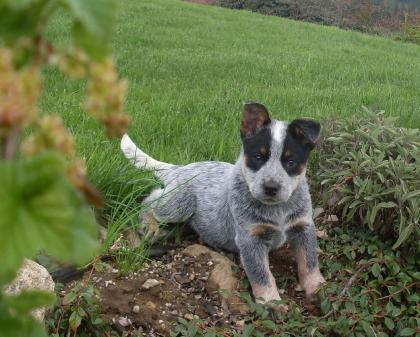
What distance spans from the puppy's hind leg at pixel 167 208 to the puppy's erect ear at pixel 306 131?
32.1 inches

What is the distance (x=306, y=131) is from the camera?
3342 millimetres

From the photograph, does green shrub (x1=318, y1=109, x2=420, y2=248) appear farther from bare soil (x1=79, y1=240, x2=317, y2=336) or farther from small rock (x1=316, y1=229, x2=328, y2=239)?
bare soil (x1=79, y1=240, x2=317, y2=336)

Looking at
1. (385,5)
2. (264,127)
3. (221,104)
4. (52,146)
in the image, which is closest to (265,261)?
(264,127)

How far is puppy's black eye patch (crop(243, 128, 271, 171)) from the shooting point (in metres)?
3.29

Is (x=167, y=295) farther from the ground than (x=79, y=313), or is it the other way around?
(x=79, y=313)

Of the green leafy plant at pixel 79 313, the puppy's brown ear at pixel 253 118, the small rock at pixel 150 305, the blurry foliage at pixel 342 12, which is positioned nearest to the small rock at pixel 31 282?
the green leafy plant at pixel 79 313

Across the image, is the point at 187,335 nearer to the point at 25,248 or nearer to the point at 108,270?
the point at 108,270

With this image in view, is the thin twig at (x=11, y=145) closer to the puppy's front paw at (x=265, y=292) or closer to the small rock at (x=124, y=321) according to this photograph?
the small rock at (x=124, y=321)

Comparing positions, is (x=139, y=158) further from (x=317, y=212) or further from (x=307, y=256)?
(x=307, y=256)

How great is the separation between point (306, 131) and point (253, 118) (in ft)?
0.90

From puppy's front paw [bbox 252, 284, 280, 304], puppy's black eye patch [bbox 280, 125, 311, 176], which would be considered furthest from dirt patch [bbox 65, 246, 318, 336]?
puppy's black eye patch [bbox 280, 125, 311, 176]

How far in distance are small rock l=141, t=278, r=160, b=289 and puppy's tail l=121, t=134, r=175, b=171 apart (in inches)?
43.2

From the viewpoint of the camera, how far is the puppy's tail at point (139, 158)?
418 centimetres

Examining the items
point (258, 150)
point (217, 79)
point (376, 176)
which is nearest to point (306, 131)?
point (258, 150)
